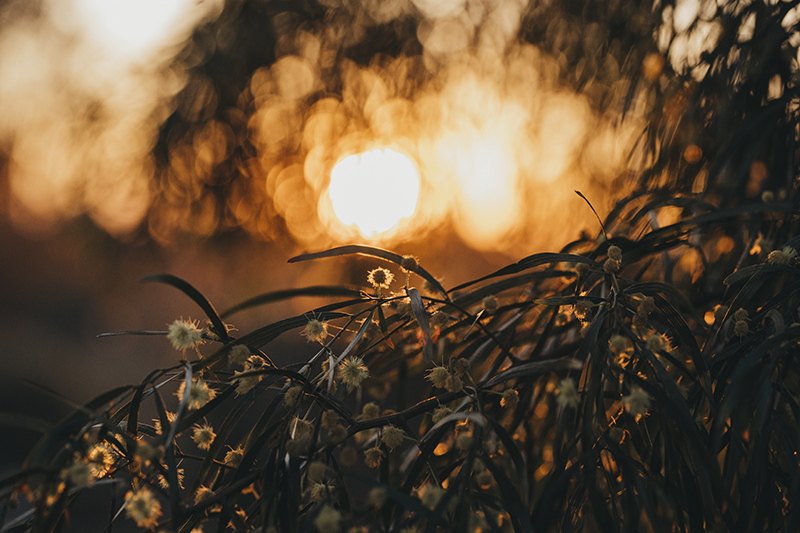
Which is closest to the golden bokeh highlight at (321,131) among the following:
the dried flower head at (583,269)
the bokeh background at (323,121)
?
the bokeh background at (323,121)

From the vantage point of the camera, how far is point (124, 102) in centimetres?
A: 155

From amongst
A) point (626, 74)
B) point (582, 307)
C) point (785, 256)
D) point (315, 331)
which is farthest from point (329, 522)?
point (626, 74)

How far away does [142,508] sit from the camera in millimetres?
359

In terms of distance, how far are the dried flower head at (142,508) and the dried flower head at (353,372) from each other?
186 millimetres

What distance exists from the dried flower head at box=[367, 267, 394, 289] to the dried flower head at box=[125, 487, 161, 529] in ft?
0.91

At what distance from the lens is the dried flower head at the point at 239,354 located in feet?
1.45

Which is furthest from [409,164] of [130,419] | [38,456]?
[38,456]

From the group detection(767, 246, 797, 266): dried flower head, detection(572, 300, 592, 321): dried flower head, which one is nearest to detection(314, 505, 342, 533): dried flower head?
detection(572, 300, 592, 321): dried flower head

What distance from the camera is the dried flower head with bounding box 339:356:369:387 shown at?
481 millimetres

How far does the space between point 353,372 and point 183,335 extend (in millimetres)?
164

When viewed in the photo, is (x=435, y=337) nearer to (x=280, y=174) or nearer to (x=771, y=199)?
(x=771, y=199)

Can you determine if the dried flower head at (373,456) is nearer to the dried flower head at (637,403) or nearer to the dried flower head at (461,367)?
the dried flower head at (461,367)

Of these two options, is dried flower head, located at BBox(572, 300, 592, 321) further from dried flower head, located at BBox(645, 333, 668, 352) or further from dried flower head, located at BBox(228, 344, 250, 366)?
dried flower head, located at BBox(228, 344, 250, 366)

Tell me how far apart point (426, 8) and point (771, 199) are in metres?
1.04
